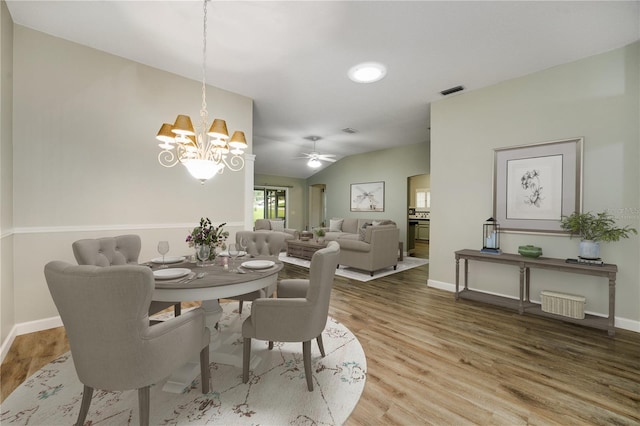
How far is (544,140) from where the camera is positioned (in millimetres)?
3188

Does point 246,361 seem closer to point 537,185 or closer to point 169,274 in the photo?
point 169,274

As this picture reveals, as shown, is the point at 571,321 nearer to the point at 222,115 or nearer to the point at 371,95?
the point at 371,95

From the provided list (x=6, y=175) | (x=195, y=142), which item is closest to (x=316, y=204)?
(x=195, y=142)

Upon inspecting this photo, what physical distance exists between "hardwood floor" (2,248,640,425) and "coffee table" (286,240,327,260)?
260cm

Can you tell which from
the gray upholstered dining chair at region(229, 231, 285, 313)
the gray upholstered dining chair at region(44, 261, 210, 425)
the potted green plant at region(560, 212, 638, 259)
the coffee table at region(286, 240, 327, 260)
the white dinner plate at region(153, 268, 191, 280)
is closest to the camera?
the gray upholstered dining chair at region(44, 261, 210, 425)

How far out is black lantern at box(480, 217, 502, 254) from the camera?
344 cm

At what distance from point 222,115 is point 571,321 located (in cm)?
495

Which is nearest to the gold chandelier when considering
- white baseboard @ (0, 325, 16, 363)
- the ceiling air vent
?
white baseboard @ (0, 325, 16, 363)

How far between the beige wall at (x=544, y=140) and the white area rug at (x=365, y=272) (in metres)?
1.06

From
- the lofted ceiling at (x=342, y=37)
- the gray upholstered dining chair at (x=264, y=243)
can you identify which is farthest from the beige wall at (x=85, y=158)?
the gray upholstered dining chair at (x=264, y=243)

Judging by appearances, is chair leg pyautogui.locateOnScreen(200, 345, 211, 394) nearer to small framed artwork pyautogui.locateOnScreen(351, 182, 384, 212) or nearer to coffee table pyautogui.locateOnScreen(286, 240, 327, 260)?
coffee table pyautogui.locateOnScreen(286, 240, 327, 260)

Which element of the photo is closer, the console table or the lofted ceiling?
the lofted ceiling

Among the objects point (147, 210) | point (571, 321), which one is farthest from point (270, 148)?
point (571, 321)

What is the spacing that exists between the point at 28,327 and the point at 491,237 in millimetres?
5254
